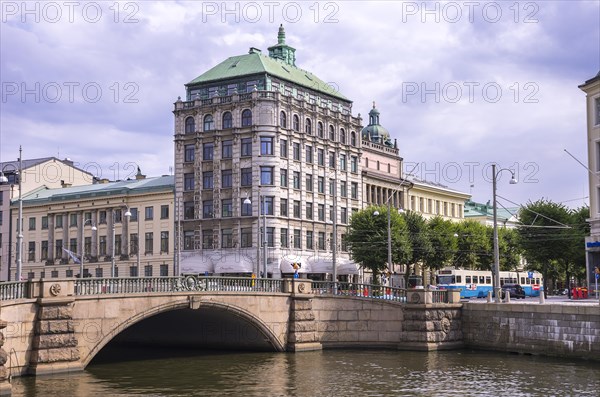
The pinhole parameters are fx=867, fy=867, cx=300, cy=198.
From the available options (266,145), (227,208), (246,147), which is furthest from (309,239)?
(246,147)

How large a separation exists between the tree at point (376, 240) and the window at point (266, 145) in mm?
10657

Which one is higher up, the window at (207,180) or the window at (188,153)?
the window at (188,153)

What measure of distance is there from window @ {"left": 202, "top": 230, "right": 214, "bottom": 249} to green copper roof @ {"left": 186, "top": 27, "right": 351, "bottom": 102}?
50.2 feet

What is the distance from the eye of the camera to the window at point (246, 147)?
83.8 m

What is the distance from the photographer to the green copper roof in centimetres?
8594

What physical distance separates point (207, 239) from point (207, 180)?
5881 millimetres

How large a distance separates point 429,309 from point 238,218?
118ft

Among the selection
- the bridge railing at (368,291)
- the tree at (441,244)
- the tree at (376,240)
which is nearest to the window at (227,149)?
the tree at (376,240)

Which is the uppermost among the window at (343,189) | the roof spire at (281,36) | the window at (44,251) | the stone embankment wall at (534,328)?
the roof spire at (281,36)

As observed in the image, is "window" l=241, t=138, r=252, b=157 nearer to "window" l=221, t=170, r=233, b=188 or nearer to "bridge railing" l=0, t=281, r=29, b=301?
"window" l=221, t=170, r=233, b=188

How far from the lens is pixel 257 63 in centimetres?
8631

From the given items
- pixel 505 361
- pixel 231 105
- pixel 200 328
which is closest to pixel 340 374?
pixel 505 361

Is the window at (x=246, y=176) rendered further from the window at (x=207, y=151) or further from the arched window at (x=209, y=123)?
the arched window at (x=209, y=123)

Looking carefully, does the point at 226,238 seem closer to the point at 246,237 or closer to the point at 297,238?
the point at 246,237
